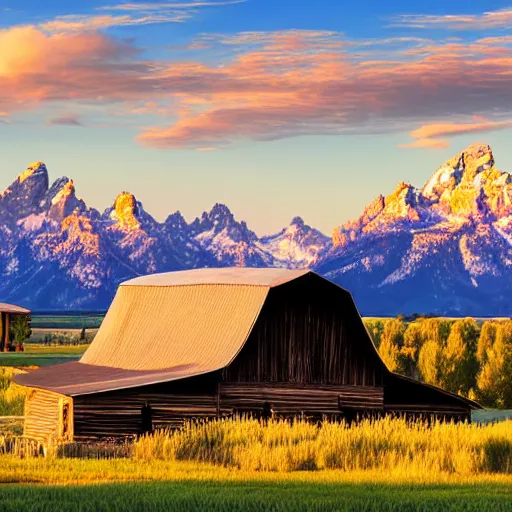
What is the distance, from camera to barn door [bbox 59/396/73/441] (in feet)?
122

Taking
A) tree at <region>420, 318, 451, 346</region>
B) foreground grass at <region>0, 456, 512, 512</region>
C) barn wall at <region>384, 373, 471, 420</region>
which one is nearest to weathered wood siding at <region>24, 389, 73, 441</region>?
foreground grass at <region>0, 456, 512, 512</region>

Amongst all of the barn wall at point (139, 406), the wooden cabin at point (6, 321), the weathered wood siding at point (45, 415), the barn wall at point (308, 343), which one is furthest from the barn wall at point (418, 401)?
the wooden cabin at point (6, 321)

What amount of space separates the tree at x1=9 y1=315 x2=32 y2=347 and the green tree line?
2387 cm

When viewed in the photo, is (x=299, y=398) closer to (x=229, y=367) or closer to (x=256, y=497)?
(x=229, y=367)

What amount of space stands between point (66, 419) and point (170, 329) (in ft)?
18.1

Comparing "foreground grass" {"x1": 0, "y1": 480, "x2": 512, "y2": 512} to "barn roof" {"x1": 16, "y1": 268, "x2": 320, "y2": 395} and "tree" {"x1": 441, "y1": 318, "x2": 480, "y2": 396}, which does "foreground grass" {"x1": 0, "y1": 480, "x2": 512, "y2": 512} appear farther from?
"tree" {"x1": 441, "y1": 318, "x2": 480, "y2": 396}

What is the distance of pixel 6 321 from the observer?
96500 millimetres

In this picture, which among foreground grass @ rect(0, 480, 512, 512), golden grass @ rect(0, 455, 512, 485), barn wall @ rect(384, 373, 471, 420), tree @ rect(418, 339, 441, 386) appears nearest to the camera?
foreground grass @ rect(0, 480, 512, 512)

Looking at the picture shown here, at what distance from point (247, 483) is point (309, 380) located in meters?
15.4

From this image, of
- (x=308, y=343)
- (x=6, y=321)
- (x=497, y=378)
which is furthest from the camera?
(x=6, y=321)

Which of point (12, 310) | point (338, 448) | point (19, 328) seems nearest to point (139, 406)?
point (338, 448)

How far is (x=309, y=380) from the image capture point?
135 ft

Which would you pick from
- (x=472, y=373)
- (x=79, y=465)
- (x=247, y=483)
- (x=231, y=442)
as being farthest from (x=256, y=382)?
(x=472, y=373)

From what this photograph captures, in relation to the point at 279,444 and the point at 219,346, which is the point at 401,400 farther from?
the point at 279,444
